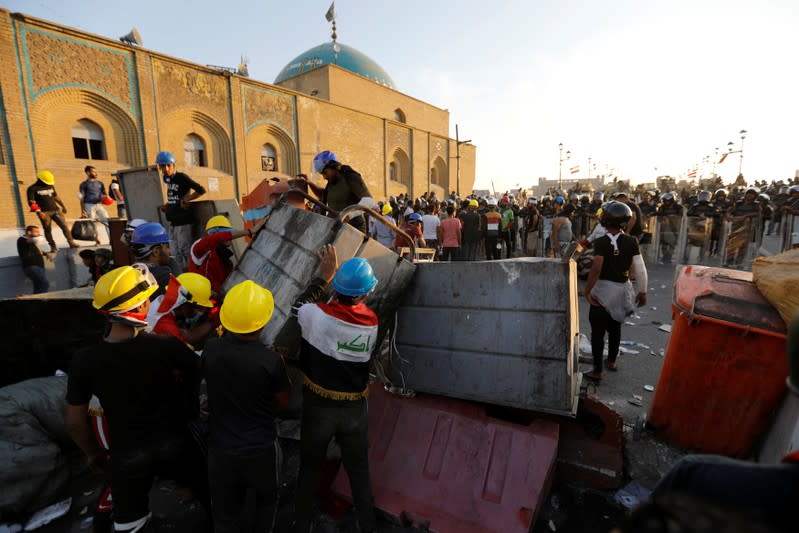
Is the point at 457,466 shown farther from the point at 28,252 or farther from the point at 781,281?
the point at 28,252

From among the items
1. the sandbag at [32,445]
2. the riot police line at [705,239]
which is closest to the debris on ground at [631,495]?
the sandbag at [32,445]

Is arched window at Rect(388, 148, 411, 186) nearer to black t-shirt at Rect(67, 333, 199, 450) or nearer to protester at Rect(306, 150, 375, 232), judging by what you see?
protester at Rect(306, 150, 375, 232)

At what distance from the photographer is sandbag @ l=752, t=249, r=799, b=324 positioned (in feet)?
8.56

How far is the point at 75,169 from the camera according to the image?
47.4 feet

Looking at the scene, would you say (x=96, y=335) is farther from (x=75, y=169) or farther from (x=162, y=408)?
(x=75, y=169)

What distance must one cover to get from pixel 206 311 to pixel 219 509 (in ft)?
4.35

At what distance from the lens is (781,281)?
273 centimetres

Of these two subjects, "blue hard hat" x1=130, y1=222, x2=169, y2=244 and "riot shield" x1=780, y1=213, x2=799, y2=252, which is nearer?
"blue hard hat" x1=130, y1=222, x2=169, y2=244

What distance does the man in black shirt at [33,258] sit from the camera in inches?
279

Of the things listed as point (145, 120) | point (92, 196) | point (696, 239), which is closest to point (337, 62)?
point (145, 120)

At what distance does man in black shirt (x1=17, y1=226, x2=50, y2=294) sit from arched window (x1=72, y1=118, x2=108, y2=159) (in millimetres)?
10230

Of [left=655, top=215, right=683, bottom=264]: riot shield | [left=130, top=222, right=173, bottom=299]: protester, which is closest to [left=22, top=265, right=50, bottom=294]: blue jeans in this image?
[left=130, top=222, right=173, bottom=299]: protester

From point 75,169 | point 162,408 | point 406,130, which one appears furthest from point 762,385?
point 406,130

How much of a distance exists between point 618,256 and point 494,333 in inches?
82.4
